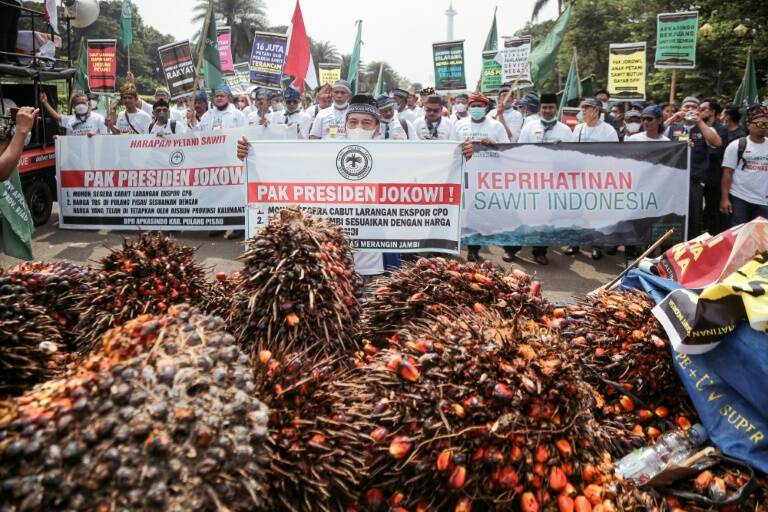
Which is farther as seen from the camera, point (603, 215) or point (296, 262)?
point (603, 215)

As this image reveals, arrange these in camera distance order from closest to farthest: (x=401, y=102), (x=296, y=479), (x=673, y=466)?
(x=296, y=479), (x=673, y=466), (x=401, y=102)

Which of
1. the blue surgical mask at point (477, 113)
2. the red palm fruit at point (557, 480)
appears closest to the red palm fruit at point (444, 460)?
the red palm fruit at point (557, 480)

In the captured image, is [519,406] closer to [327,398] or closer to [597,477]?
[597,477]

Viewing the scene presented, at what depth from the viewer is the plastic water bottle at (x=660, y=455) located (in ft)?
7.57

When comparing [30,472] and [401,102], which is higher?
[401,102]

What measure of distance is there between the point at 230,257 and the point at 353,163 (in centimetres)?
370

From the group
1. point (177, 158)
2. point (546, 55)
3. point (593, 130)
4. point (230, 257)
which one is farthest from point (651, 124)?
point (177, 158)

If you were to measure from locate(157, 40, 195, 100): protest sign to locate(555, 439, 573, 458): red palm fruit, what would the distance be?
33.2ft

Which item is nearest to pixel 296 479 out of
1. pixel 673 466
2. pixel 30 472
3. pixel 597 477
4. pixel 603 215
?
pixel 30 472

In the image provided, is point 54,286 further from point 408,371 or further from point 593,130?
point 593,130

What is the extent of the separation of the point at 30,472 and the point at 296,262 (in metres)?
1.35

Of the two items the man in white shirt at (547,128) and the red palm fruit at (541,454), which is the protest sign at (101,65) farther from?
the red palm fruit at (541,454)

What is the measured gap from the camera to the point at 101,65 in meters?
12.9

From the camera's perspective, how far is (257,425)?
5.13 ft
